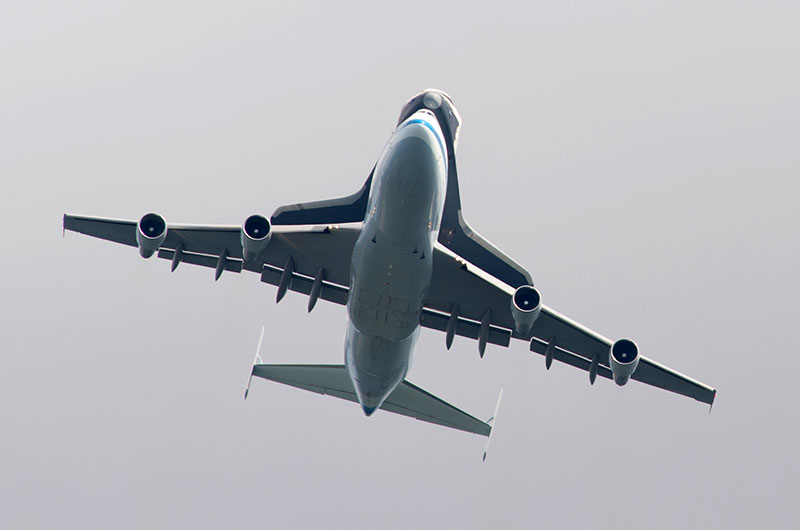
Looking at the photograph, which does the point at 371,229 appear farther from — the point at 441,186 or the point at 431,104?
the point at 431,104

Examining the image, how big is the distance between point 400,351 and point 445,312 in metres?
3.53

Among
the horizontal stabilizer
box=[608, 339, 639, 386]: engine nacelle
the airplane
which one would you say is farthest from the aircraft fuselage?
box=[608, 339, 639, 386]: engine nacelle

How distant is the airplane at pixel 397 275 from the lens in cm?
2739

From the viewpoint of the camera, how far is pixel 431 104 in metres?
31.0

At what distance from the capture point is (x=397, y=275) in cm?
2761

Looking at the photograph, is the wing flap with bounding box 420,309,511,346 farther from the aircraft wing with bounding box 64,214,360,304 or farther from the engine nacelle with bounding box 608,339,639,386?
the engine nacelle with bounding box 608,339,639,386

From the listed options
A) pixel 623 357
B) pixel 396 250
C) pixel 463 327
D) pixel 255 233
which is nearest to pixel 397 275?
pixel 396 250

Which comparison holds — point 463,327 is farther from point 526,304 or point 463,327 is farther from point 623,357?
point 623,357

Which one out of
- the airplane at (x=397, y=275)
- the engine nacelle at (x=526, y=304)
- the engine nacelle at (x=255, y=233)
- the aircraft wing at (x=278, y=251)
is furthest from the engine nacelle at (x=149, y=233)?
the engine nacelle at (x=526, y=304)

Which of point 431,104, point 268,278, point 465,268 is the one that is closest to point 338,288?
point 268,278

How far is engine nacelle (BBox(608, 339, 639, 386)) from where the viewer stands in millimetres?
29953

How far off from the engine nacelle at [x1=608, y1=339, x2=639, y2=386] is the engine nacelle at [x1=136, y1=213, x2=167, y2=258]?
44.8 feet

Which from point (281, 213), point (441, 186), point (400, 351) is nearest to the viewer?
point (441, 186)

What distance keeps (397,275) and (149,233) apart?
7.32 m
